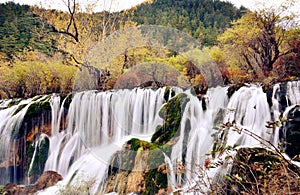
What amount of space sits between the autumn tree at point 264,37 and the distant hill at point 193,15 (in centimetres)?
453

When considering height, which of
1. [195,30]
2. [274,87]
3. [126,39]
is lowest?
[274,87]

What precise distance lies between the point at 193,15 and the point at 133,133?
15.0m

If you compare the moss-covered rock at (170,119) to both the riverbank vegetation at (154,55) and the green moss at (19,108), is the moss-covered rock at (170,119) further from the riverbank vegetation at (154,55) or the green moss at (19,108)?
the green moss at (19,108)

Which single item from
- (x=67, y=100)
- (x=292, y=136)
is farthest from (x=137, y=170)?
(x=67, y=100)

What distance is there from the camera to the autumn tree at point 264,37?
8.97 m

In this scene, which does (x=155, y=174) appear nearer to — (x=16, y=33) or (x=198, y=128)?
(x=198, y=128)

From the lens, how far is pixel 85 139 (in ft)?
28.2

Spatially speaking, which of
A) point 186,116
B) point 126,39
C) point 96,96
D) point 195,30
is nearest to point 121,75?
point 126,39

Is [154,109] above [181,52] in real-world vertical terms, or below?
below

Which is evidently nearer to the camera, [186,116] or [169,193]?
[169,193]

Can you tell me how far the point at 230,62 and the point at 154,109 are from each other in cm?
374

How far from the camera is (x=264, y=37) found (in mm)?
9219

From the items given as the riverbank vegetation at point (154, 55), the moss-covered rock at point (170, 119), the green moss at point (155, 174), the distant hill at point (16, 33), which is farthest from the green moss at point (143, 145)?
the distant hill at point (16, 33)

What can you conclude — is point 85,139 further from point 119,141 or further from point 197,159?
point 197,159
